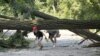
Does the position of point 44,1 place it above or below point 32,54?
below

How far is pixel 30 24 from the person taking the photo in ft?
49.0

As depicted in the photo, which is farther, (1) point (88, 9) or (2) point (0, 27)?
(1) point (88, 9)

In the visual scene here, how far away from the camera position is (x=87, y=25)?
15070 mm

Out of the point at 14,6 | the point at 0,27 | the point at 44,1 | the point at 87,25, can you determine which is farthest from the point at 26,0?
the point at 44,1

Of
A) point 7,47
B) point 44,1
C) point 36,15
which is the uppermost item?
point 36,15

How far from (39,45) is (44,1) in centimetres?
2558

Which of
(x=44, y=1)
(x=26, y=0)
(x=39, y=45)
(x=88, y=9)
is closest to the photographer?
(x=26, y=0)

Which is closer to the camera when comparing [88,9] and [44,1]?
[88,9]

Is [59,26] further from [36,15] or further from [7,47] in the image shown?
[7,47]

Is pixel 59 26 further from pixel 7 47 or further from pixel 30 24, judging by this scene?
pixel 7 47

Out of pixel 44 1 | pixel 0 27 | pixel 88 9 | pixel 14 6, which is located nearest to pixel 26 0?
pixel 14 6

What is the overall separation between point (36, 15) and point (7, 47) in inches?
104

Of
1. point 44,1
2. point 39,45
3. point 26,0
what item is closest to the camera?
point 26,0

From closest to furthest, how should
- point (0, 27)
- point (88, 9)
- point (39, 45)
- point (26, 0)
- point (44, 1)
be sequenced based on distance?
point (0, 27), point (26, 0), point (39, 45), point (88, 9), point (44, 1)
